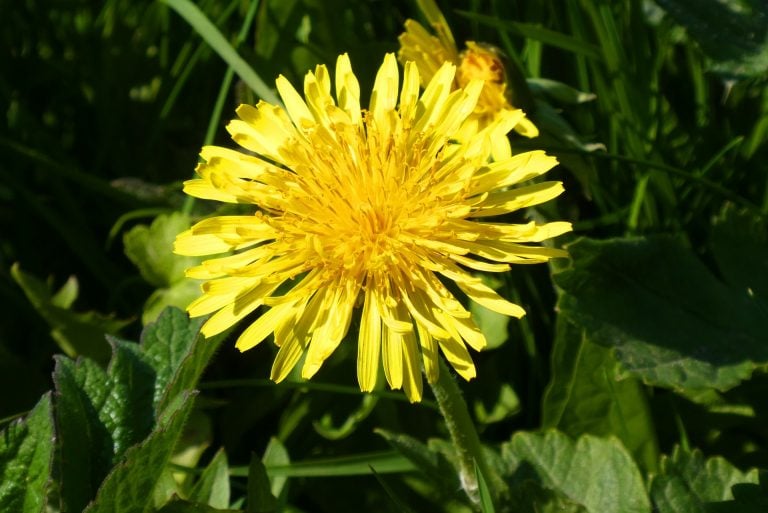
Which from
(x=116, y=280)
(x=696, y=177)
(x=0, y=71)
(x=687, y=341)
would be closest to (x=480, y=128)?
(x=696, y=177)

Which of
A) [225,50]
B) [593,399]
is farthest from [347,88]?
[593,399]

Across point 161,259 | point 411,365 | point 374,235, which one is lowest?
point 161,259

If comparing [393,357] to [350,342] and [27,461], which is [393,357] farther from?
[27,461]

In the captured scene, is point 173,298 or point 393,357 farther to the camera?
point 173,298

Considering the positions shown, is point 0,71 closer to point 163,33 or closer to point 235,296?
point 163,33

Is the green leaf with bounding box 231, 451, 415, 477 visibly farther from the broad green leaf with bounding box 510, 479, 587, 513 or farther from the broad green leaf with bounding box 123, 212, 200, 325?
the broad green leaf with bounding box 123, 212, 200, 325

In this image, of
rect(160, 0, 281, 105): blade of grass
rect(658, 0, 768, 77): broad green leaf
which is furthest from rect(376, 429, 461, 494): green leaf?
rect(658, 0, 768, 77): broad green leaf

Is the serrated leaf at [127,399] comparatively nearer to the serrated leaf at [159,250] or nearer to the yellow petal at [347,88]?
the serrated leaf at [159,250]

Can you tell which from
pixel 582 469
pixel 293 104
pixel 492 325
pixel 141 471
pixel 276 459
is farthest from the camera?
pixel 492 325
